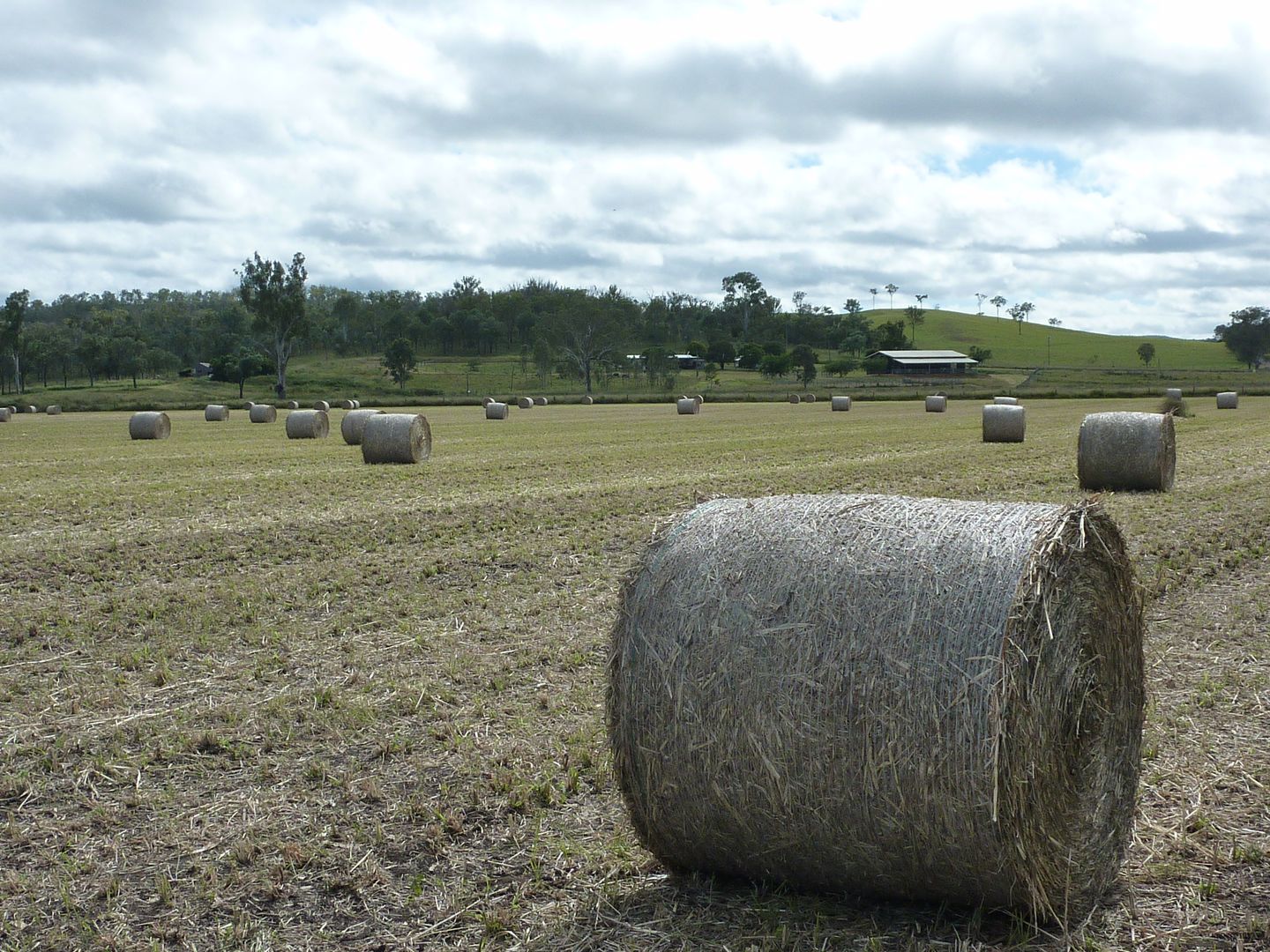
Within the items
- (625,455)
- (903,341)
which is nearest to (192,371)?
(903,341)

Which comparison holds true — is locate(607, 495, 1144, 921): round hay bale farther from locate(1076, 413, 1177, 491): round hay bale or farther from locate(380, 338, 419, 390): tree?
locate(380, 338, 419, 390): tree

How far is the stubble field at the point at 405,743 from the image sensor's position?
5.17 meters

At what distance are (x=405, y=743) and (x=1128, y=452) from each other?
16032 mm

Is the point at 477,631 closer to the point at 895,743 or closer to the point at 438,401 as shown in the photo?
the point at 895,743

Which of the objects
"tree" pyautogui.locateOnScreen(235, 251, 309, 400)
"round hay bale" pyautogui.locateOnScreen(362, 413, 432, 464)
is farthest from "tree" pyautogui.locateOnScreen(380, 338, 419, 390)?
"round hay bale" pyautogui.locateOnScreen(362, 413, 432, 464)

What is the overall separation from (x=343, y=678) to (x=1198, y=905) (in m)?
5.85

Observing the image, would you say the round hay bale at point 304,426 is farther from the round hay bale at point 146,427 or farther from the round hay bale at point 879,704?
the round hay bale at point 879,704

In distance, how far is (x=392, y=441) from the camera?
27.1 meters

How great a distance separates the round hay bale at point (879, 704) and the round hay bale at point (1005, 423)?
28.3m

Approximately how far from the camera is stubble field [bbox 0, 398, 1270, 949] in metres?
5.17

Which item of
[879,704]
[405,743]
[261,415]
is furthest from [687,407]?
[879,704]

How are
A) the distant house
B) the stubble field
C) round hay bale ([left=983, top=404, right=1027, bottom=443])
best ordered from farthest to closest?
the distant house, round hay bale ([left=983, top=404, right=1027, bottom=443]), the stubble field

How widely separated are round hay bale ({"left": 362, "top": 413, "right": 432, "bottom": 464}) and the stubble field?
27.7ft

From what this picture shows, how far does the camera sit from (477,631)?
33.8 ft
